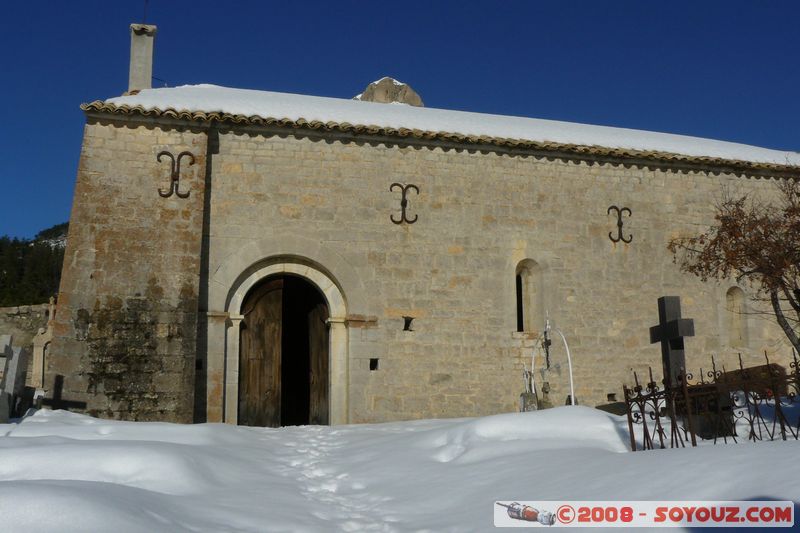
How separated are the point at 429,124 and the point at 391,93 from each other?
31.9 feet

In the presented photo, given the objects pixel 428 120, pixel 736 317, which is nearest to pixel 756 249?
pixel 736 317

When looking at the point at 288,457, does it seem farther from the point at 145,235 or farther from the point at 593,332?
the point at 593,332

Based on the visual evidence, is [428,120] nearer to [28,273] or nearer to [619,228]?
[619,228]

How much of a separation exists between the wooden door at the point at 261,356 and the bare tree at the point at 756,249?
7.00 metres

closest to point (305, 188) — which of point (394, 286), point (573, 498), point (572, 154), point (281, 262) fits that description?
point (281, 262)

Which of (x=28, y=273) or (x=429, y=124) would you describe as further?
(x=28, y=273)

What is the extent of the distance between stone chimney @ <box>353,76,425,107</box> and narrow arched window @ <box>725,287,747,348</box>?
11.1 metres

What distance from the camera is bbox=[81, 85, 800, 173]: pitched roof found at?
11773 mm

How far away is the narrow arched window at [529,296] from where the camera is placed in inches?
510

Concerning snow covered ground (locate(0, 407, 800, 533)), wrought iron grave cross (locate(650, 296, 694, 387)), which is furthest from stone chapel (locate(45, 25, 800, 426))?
wrought iron grave cross (locate(650, 296, 694, 387))

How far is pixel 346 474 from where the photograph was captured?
7309 millimetres

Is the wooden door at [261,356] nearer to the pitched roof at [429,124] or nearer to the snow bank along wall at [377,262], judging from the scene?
the snow bank along wall at [377,262]

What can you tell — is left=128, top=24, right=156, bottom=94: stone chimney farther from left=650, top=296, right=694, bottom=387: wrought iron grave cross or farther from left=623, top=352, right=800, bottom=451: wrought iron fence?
left=623, top=352, right=800, bottom=451: wrought iron fence

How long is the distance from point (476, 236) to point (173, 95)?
17.7ft
